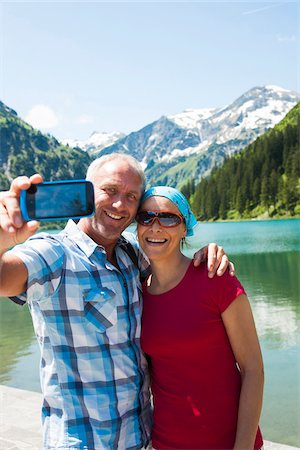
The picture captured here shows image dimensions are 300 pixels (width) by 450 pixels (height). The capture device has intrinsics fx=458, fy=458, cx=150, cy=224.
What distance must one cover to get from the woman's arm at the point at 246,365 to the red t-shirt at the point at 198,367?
0.18ft

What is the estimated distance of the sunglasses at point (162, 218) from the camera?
326 cm

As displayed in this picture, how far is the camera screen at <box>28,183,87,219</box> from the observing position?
2082 millimetres

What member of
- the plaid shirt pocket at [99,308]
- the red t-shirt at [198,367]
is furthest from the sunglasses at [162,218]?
the plaid shirt pocket at [99,308]

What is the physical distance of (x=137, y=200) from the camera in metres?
3.37

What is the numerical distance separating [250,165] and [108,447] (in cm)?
12452

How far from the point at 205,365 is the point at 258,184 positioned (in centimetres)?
12204

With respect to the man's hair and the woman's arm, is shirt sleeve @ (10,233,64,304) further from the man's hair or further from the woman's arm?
the woman's arm

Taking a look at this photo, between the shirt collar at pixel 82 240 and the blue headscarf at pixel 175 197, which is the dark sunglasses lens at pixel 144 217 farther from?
the shirt collar at pixel 82 240

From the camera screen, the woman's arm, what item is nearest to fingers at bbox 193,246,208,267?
the woman's arm

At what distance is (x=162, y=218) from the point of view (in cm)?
327

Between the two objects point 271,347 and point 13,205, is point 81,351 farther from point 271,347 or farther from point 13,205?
point 271,347

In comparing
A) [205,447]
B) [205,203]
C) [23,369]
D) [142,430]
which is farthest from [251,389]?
[205,203]

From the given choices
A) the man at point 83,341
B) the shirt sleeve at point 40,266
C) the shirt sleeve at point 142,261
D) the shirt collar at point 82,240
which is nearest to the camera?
the shirt sleeve at point 40,266

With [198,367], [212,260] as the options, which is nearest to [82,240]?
[212,260]
